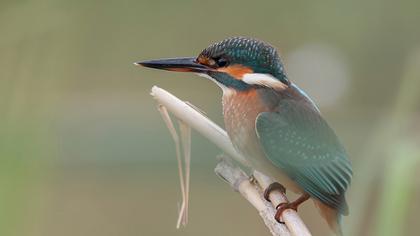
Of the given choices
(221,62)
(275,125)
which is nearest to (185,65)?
(221,62)

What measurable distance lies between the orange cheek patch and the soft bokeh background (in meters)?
0.22

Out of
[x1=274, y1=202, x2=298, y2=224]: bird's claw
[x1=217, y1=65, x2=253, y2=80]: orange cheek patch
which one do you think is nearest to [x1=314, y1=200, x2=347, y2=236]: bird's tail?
[x1=274, y1=202, x2=298, y2=224]: bird's claw

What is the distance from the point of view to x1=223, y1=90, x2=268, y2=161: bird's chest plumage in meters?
1.65

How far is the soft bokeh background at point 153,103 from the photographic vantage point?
4.92 feet

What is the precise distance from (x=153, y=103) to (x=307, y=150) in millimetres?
2008

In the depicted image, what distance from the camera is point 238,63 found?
165cm

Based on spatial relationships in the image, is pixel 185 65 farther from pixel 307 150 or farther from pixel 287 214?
pixel 287 214

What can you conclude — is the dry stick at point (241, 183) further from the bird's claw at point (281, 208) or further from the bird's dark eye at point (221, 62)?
the bird's dark eye at point (221, 62)

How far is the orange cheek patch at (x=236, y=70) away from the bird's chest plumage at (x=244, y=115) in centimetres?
4

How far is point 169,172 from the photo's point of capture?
3.29 m

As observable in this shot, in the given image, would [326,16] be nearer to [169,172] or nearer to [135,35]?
[135,35]

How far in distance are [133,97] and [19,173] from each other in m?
2.39

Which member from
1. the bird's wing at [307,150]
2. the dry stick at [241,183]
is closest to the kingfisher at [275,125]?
the bird's wing at [307,150]

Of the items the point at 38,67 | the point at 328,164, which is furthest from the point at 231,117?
the point at 38,67
